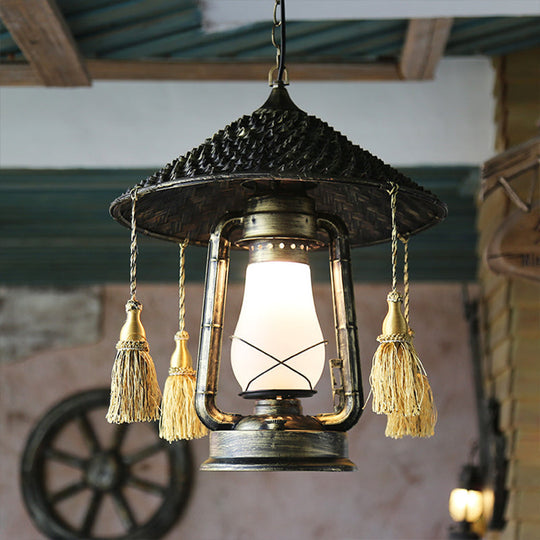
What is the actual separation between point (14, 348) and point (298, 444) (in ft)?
14.0

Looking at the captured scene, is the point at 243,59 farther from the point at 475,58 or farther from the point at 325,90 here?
the point at 475,58

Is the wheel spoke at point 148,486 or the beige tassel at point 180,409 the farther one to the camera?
the wheel spoke at point 148,486

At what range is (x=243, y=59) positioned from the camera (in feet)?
9.98

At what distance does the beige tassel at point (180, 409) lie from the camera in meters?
1.41

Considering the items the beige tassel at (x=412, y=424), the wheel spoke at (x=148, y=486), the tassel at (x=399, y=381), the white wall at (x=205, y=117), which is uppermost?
the white wall at (x=205, y=117)

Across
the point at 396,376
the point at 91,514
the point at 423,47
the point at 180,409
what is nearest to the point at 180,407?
the point at 180,409

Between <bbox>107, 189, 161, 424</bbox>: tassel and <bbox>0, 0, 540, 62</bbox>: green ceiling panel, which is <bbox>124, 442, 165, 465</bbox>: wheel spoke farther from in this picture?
<bbox>107, 189, 161, 424</bbox>: tassel

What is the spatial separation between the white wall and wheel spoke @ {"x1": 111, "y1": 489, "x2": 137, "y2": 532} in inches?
94.6

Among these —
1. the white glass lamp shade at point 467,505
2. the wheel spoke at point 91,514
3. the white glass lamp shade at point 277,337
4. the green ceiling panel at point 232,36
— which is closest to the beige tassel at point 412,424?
the white glass lamp shade at point 277,337

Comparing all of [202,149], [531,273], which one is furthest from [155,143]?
[202,149]

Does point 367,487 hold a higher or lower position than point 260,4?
lower

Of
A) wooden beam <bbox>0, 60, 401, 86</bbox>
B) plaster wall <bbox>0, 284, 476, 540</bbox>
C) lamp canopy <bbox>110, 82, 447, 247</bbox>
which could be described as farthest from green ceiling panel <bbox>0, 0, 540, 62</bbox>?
plaster wall <bbox>0, 284, 476, 540</bbox>

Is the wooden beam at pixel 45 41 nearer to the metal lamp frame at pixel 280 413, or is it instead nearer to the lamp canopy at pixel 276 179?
the lamp canopy at pixel 276 179

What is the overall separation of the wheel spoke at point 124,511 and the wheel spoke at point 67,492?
175 millimetres
